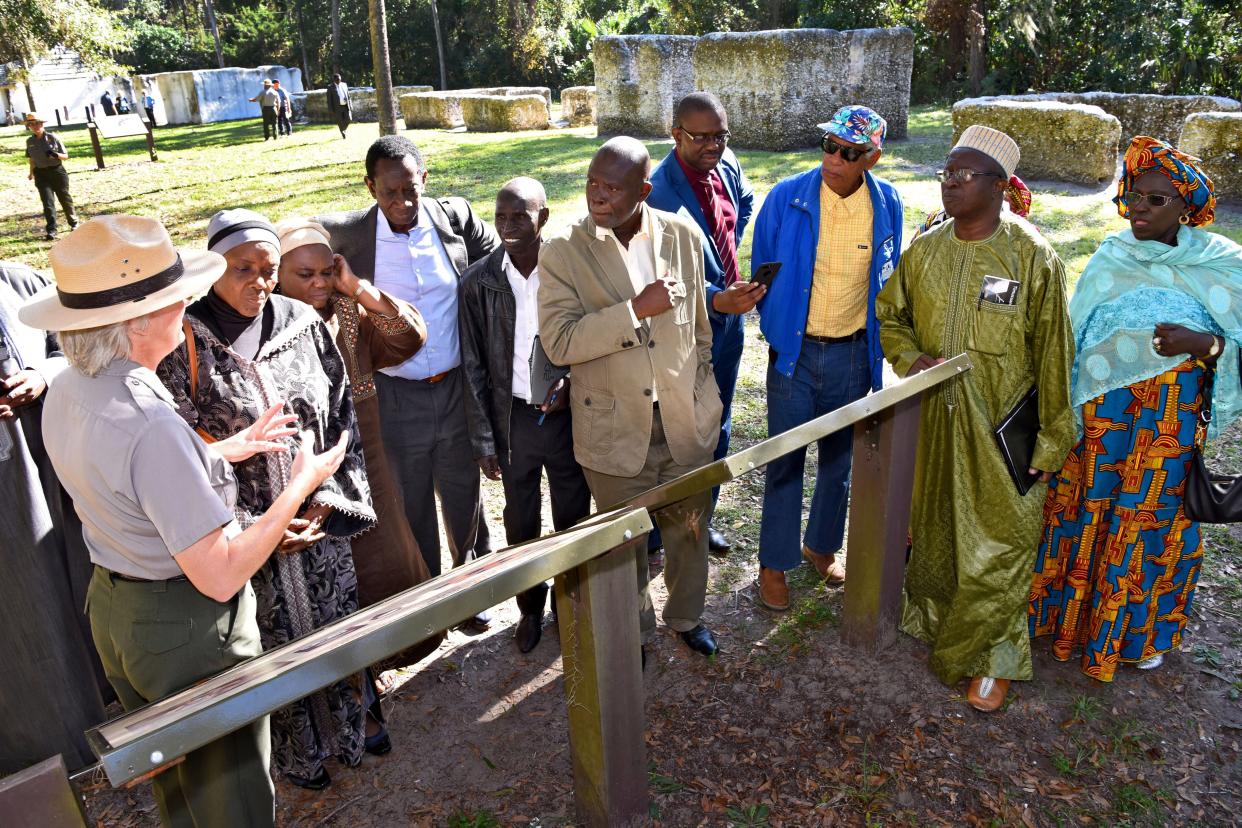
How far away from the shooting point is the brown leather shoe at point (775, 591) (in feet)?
13.7

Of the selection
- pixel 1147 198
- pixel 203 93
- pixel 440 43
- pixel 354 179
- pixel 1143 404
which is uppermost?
pixel 440 43

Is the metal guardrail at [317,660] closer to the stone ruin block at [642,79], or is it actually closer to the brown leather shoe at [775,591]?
the brown leather shoe at [775,591]

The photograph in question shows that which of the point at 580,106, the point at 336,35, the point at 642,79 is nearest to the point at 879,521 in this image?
the point at 642,79

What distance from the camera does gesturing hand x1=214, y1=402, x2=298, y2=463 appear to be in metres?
2.49

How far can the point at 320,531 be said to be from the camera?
2998mm

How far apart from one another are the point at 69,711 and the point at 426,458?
161 cm

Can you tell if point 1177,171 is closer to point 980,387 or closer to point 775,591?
point 980,387

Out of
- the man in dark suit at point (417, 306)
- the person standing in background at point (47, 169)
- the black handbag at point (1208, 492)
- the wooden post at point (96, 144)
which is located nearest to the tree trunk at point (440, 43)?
the wooden post at point (96, 144)

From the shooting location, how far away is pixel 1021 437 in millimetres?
3412

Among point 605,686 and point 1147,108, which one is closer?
point 605,686

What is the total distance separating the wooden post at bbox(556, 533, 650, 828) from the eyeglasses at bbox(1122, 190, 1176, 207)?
228 cm

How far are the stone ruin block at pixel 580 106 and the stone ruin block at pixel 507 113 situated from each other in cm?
62

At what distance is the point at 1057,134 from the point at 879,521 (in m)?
10.9

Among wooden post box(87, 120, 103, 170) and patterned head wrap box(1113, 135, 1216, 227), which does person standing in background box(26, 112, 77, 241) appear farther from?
patterned head wrap box(1113, 135, 1216, 227)
